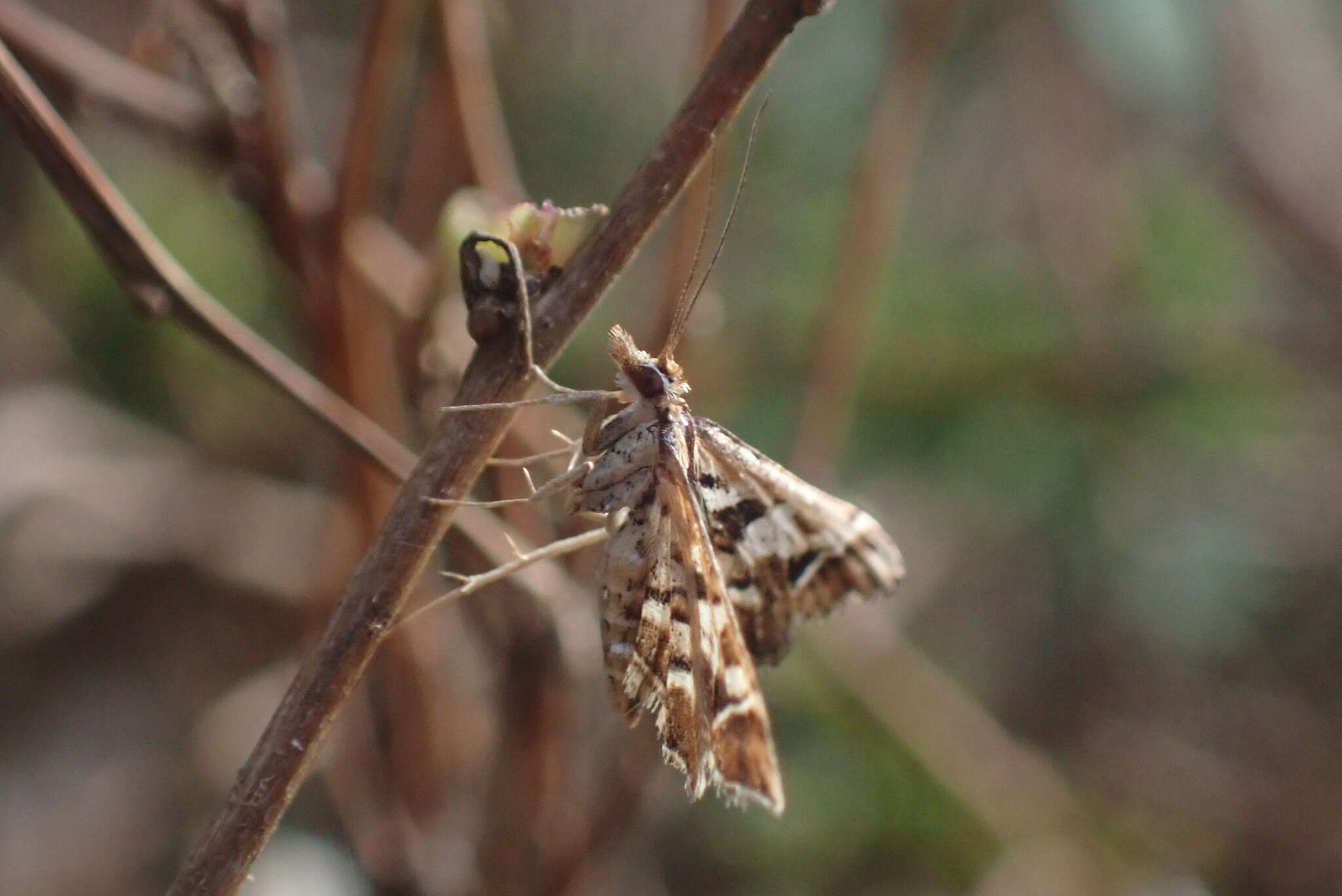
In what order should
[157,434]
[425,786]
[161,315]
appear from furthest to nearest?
[157,434], [425,786], [161,315]

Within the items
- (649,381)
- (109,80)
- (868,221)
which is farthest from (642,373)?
(868,221)

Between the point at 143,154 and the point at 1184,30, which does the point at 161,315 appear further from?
the point at 1184,30

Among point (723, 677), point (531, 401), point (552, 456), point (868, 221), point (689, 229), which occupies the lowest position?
point (723, 677)

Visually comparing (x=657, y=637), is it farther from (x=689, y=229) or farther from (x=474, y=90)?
(x=474, y=90)

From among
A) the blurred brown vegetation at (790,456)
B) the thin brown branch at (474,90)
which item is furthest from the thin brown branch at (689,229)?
the thin brown branch at (474,90)

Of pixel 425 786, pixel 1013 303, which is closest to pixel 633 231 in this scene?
pixel 425 786

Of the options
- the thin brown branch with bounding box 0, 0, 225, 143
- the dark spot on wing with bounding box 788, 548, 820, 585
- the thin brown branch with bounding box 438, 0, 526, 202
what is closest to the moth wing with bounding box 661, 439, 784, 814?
the dark spot on wing with bounding box 788, 548, 820, 585

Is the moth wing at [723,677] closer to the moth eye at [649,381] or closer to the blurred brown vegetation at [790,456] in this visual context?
the moth eye at [649,381]

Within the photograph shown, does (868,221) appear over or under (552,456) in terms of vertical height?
over
